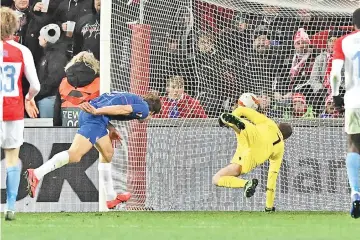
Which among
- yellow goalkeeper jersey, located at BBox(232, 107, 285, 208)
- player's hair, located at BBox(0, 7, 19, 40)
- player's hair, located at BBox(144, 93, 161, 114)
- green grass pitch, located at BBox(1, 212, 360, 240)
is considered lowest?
green grass pitch, located at BBox(1, 212, 360, 240)

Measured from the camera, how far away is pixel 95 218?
11.4 m

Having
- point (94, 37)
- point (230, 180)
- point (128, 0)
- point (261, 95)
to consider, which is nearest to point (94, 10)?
point (94, 37)

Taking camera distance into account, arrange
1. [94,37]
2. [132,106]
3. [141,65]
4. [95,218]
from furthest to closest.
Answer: [94,37]
[141,65]
[132,106]
[95,218]

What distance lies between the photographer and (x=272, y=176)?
1292 centimetres

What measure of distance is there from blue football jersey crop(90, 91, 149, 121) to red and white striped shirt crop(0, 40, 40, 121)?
1.47 metres

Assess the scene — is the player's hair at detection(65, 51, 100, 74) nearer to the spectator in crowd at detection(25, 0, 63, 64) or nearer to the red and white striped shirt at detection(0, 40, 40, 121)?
the spectator in crowd at detection(25, 0, 63, 64)

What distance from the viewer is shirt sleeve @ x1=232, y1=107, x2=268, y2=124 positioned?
1284 centimetres

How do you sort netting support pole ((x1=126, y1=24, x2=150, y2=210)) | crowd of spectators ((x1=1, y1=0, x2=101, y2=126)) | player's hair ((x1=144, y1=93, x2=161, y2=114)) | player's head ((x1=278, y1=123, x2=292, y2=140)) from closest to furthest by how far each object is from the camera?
1. player's hair ((x1=144, y1=93, x2=161, y2=114))
2. player's head ((x1=278, y1=123, x2=292, y2=140))
3. netting support pole ((x1=126, y1=24, x2=150, y2=210))
4. crowd of spectators ((x1=1, y1=0, x2=101, y2=126))

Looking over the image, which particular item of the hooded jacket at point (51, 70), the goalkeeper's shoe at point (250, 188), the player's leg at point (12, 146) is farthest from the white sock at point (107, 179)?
the player's leg at point (12, 146)

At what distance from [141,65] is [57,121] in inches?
50.0

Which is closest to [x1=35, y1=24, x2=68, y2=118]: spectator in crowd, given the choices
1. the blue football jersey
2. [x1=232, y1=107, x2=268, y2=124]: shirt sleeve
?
the blue football jersey

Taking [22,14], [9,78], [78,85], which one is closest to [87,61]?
[78,85]

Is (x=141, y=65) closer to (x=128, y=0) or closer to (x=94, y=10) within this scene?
(x=128, y=0)

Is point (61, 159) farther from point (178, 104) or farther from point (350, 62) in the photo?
point (350, 62)
